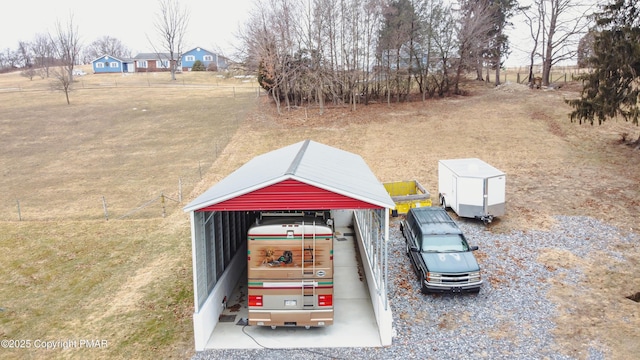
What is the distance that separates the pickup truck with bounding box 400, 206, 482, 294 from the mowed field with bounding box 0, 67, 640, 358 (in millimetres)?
2400

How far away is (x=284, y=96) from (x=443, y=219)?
101 ft

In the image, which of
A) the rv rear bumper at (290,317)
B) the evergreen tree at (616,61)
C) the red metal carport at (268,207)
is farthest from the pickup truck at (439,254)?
the evergreen tree at (616,61)

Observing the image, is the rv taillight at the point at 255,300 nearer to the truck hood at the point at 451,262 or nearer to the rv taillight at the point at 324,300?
the rv taillight at the point at 324,300

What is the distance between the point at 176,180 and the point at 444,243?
57.6 feet

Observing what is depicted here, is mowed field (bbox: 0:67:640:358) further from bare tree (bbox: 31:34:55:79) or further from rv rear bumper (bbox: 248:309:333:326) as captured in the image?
bare tree (bbox: 31:34:55:79)

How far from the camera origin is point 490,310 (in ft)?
37.7

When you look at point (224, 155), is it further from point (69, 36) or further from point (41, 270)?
point (69, 36)

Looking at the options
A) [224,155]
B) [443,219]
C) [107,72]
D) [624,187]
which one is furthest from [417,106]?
[107,72]

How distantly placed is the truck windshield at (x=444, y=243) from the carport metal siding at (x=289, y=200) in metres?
4.10

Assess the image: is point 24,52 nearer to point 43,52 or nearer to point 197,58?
point 43,52

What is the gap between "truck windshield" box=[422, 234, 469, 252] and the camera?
42.6ft

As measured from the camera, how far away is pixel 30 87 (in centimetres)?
6494

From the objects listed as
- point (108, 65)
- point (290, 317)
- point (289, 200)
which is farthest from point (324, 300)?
point (108, 65)

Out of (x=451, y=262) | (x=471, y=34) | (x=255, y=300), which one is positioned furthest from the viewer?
(x=471, y=34)
